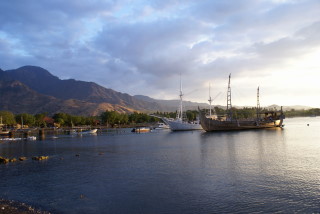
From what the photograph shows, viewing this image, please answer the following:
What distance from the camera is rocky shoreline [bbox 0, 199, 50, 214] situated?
20291 mm

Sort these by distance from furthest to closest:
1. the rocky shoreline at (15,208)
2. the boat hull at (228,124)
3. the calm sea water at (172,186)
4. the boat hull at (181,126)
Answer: the boat hull at (181,126) < the boat hull at (228,124) < the calm sea water at (172,186) < the rocky shoreline at (15,208)

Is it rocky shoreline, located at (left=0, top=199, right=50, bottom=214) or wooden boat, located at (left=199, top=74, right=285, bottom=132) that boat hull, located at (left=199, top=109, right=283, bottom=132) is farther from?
rocky shoreline, located at (left=0, top=199, right=50, bottom=214)

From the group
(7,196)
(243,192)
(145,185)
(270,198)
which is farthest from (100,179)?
(270,198)

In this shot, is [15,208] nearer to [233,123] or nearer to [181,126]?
[233,123]

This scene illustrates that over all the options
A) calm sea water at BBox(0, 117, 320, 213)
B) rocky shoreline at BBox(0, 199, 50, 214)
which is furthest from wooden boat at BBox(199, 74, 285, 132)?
rocky shoreline at BBox(0, 199, 50, 214)

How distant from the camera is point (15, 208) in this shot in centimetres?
2119

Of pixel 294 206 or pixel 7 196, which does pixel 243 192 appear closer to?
pixel 294 206

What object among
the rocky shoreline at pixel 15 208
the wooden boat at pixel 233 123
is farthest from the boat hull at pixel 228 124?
the rocky shoreline at pixel 15 208

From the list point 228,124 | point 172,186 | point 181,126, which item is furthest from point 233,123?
point 172,186

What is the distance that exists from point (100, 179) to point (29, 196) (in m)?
7.61

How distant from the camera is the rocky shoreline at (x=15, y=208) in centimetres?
2029

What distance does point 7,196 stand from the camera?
25.1 meters

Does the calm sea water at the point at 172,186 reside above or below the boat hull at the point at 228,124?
below

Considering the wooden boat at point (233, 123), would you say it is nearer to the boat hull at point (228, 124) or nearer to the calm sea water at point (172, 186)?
the boat hull at point (228, 124)
